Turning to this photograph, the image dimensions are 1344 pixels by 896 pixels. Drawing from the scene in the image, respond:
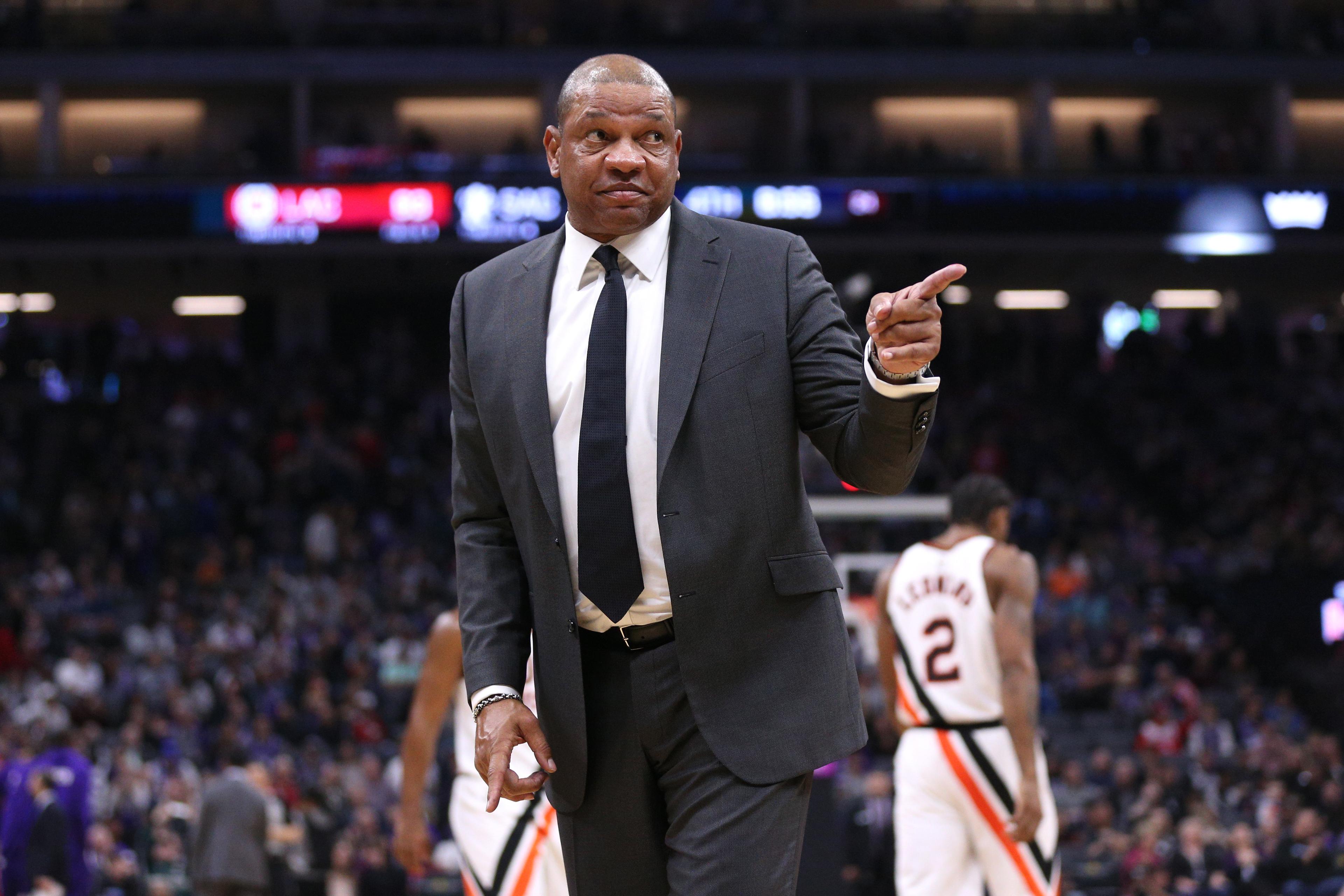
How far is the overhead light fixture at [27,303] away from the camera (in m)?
27.5

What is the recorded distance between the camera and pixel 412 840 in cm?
604

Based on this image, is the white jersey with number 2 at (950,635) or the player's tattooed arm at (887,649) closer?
the white jersey with number 2 at (950,635)

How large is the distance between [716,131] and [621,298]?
26494 millimetres

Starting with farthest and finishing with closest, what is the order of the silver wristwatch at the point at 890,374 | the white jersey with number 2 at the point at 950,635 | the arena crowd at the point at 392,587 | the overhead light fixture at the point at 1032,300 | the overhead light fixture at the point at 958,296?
1. the overhead light fixture at the point at 1032,300
2. the overhead light fixture at the point at 958,296
3. the arena crowd at the point at 392,587
4. the white jersey with number 2 at the point at 950,635
5. the silver wristwatch at the point at 890,374

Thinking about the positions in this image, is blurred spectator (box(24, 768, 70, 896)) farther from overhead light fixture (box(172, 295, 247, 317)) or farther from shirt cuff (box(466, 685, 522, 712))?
overhead light fixture (box(172, 295, 247, 317))

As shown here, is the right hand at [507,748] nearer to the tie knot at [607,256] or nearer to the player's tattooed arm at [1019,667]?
the tie knot at [607,256]

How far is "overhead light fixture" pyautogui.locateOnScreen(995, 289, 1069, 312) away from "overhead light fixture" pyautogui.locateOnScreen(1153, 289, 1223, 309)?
1778mm

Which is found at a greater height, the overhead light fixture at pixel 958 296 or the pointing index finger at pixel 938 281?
the overhead light fixture at pixel 958 296

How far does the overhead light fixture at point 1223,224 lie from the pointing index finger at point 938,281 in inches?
884

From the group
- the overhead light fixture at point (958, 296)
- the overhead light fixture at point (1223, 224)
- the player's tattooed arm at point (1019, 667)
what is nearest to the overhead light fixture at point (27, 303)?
the overhead light fixture at point (958, 296)

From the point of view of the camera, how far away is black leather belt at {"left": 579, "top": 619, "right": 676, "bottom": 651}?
2.86 metres

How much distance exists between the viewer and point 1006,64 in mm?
26344

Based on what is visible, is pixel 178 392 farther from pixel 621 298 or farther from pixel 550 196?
pixel 621 298

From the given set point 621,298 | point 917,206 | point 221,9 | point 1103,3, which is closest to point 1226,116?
point 1103,3
